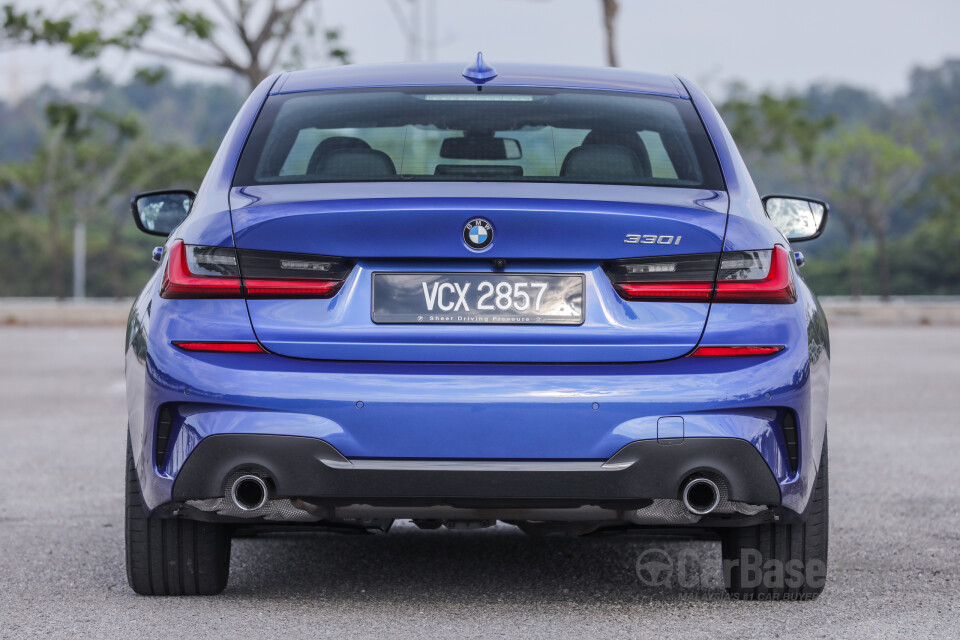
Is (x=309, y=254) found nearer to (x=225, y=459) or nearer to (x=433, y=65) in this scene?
(x=225, y=459)

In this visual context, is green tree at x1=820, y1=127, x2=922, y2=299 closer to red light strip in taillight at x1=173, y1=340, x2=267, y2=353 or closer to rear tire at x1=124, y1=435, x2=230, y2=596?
rear tire at x1=124, y1=435, x2=230, y2=596

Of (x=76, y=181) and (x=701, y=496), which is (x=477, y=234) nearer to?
(x=701, y=496)


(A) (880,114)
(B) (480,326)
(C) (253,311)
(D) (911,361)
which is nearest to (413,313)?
(B) (480,326)

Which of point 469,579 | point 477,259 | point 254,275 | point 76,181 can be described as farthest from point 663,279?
point 76,181

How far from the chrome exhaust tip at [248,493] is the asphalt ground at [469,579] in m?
0.37

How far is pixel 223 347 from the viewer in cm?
374

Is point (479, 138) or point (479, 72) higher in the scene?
point (479, 72)

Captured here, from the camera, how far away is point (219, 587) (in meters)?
4.41

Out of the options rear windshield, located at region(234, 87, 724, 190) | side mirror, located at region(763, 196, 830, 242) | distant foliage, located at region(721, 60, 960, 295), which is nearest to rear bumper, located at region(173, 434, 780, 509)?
rear windshield, located at region(234, 87, 724, 190)

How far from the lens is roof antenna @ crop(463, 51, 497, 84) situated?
15.0 ft

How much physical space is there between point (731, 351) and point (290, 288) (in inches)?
45.8

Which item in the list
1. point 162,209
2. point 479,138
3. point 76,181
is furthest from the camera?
point 76,181

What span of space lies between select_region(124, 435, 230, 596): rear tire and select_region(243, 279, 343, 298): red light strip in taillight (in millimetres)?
717

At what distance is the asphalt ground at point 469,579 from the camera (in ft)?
13.3
